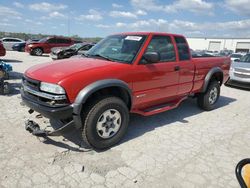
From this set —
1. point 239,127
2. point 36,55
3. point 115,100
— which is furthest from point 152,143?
point 36,55

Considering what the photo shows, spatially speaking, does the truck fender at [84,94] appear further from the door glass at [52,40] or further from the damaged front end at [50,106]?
the door glass at [52,40]

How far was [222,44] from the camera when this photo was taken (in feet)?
181

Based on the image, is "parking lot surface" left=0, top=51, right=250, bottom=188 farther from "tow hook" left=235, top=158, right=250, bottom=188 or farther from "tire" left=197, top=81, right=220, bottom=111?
"tow hook" left=235, top=158, right=250, bottom=188

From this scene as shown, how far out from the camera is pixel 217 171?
11.0ft

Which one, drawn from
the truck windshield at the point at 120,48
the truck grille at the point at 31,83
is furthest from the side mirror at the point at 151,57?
the truck grille at the point at 31,83

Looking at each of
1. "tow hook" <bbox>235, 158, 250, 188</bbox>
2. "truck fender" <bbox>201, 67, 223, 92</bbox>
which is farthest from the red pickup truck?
"tow hook" <bbox>235, 158, 250, 188</bbox>

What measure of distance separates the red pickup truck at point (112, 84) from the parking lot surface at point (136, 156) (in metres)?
0.34

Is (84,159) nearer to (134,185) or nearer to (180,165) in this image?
(134,185)

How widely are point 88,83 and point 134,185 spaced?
5.13ft

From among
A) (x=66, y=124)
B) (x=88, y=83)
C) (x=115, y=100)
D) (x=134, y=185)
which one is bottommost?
(x=134, y=185)

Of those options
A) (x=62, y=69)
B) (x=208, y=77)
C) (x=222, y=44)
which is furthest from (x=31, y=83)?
(x=222, y=44)

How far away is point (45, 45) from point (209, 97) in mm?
17727

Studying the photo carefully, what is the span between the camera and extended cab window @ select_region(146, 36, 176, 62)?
450 cm

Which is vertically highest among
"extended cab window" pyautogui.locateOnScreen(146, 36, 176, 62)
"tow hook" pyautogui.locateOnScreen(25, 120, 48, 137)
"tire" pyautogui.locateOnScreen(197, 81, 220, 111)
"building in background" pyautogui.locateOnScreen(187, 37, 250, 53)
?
"building in background" pyautogui.locateOnScreen(187, 37, 250, 53)
